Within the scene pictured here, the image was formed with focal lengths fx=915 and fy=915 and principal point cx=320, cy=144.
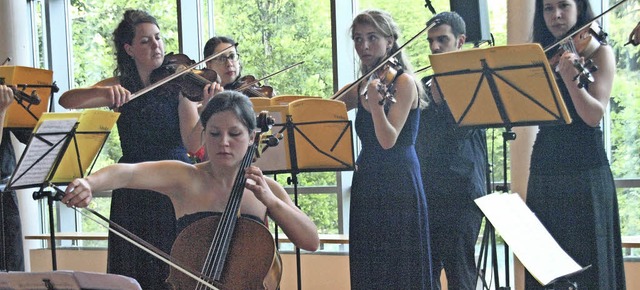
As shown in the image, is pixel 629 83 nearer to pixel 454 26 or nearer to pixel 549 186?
pixel 454 26

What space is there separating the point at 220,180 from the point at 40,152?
81cm

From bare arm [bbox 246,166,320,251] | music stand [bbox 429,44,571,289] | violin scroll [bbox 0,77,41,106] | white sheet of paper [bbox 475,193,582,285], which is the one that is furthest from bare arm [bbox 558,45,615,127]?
violin scroll [bbox 0,77,41,106]

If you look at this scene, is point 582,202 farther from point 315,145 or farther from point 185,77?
point 185,77

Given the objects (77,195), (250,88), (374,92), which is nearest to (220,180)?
(77,195)

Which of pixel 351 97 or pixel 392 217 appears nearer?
pixel 392 217

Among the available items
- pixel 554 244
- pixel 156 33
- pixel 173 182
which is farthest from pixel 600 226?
pixel 156 33

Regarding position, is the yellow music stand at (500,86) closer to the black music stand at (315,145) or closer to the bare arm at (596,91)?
the bare arm at (596,91)

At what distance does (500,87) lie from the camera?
298cm

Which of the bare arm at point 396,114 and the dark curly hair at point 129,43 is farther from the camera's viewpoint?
the dark curly hair at point 129,43

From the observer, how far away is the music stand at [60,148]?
324 centimetres

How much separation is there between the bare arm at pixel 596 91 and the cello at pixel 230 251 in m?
1.16

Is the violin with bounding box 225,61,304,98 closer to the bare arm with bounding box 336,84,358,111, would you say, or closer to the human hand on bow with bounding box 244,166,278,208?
the bare arm with bounding box 336,84,358,111

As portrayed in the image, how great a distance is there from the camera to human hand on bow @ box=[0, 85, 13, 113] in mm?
3803

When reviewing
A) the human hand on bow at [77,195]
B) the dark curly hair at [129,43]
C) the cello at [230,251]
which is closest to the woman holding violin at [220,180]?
the cello at [230,251]
